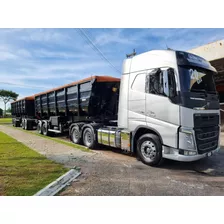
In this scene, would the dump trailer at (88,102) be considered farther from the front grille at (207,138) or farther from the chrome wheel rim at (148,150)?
the front grille at (207,138)

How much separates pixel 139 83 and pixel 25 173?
3.75m

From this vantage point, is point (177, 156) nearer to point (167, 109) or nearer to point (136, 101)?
point (167, 109)

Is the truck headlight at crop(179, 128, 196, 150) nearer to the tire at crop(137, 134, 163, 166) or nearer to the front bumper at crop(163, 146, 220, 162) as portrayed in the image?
the front bumper at crop(163, 146, 220, 162)

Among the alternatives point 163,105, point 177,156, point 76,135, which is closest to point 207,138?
point 177,156

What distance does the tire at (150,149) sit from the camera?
4.76 meters

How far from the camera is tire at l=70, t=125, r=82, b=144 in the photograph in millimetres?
7964

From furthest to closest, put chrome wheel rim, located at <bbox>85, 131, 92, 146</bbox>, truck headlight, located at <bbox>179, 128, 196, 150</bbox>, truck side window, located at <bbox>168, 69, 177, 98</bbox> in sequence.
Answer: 1. chrome wheel rim, located at <bbox>85, 131, 92, 146</bbox>
2. truck side window, located at <bbox>168, 69, 177, 98</bbox>
3. truck headlight, located at <bbox>179, 128, 196, 150</bbox>

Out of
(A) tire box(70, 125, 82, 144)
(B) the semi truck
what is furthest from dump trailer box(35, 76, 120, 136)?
(B) the semi truck

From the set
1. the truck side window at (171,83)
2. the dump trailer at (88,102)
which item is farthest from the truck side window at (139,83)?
the dump trailer at (88,102)

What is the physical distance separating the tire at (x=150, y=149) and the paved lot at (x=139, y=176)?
7.7 inches

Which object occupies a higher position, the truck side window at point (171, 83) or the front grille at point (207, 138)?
Answer: the truck side window at point (171, 83)

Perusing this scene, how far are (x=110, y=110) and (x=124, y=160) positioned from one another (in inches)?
105

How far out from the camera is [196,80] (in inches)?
183

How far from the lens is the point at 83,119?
8008 mm
